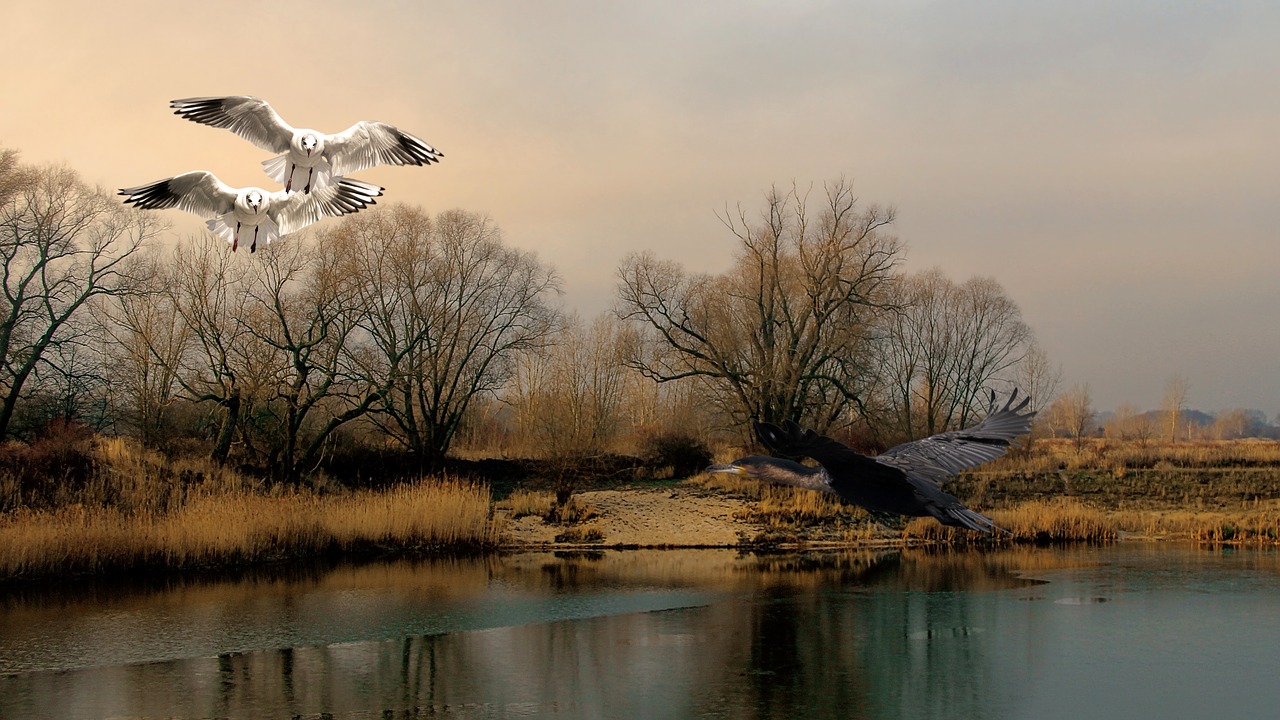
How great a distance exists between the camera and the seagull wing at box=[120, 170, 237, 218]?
10.0 meters

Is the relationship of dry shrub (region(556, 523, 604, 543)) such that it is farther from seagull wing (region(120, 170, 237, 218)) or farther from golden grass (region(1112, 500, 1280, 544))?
seagull wing (region(120, 170, 237, 218))

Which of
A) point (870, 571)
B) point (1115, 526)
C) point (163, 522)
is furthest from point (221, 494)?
point (1115, 526)

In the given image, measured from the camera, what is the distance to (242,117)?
918cm

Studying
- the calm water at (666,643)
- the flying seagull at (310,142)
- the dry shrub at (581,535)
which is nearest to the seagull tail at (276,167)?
the flying seagull at (310,142)

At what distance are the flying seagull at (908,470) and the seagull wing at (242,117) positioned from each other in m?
4.99

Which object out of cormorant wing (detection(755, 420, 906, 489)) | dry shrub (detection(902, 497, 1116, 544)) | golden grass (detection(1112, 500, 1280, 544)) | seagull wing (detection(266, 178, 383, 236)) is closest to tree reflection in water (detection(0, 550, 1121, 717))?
cormorant wing (detection(755, 420, 906, 489))

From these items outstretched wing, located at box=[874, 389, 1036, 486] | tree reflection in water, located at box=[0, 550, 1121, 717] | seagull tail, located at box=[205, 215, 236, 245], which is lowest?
tree reflection in water, located at box=[0, 550, 1121, 717]

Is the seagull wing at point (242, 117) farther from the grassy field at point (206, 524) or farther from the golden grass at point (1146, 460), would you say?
the golden grass at point (1146, 460)

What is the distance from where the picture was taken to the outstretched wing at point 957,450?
9898 mm

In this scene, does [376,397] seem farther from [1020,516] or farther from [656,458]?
[1020,516]

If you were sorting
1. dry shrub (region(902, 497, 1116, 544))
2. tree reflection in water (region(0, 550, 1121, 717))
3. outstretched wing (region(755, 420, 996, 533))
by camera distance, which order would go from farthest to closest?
1. dry shrub (region(902, 497, 1116, 544))
2. outstretched wing (region(755, 420, 996, 533))
3. tree reflection in water (region(0, 550, 1121, 717))

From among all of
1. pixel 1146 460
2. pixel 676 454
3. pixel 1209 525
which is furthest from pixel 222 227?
pixel 1146 460

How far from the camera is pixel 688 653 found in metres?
11.0

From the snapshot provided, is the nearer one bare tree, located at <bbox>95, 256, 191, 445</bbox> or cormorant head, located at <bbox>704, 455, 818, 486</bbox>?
cormorant head, located at <bbox>704, 455, 818, 486</bbox>
